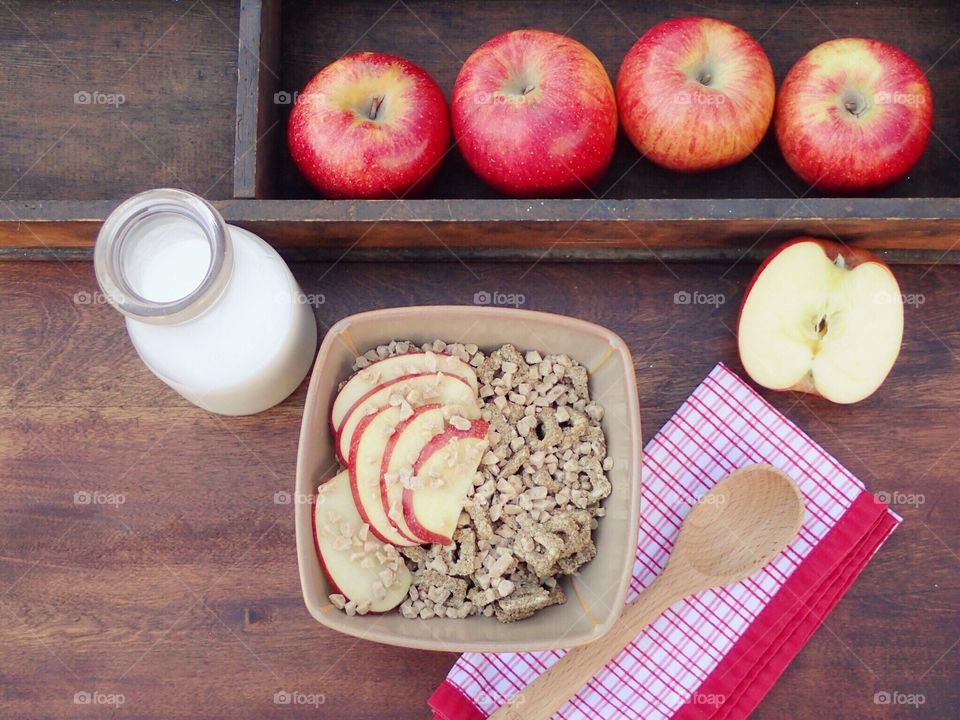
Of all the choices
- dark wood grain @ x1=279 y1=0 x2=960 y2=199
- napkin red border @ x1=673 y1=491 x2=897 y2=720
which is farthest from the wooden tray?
napkin red border @ x1=673 y1=491 x2=897 y2=720

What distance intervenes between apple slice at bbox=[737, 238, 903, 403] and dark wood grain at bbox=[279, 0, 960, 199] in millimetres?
82

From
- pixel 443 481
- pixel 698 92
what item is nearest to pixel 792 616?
pixel 443 481

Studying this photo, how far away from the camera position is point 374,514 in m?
0.58

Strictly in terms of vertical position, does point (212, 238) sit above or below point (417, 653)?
above

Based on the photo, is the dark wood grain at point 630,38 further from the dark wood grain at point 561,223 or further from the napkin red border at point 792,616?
the napkin red border at point 792,616

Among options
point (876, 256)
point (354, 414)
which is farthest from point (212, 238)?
point (876, 256)

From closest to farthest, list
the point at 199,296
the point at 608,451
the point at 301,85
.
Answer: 1. the point at 199,296
2. the point at 608,451
3. the point at 301,85

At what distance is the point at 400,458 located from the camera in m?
0.58

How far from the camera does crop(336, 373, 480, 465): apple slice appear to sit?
591mm

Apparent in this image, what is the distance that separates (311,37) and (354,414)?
0.34 m

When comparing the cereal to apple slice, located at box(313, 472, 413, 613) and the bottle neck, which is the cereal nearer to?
apple slice, located at box(313, 472, 413, 613)

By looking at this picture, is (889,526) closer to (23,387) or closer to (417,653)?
(417,653)

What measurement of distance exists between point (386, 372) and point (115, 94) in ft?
1.16

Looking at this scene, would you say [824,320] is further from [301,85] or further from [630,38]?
[301,85]
